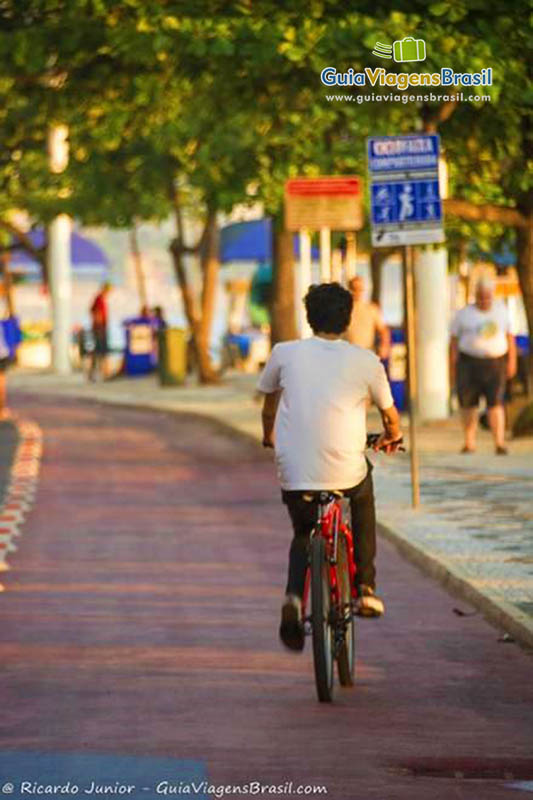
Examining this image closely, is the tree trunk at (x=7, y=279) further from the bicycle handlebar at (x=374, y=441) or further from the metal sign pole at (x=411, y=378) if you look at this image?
the bicycle handlebar at (x=374, y=441)

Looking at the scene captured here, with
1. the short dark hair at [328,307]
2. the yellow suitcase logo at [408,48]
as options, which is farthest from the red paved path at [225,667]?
the yellow suitcase logo at [408,48]

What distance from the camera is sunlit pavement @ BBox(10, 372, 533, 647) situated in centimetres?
1446

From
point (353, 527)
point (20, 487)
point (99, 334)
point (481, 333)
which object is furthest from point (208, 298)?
point (353, 527)

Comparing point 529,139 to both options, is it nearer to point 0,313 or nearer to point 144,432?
point 144,432

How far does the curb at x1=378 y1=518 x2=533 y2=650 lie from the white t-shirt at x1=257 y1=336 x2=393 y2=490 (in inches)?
67.9

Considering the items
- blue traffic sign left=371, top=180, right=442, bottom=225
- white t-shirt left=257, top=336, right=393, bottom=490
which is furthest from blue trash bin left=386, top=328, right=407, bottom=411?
white t-shirt left=257, top=336, right=393, bottom=490

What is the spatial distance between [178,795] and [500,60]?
1405 cm

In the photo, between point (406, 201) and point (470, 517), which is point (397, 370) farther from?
point (470, 517)

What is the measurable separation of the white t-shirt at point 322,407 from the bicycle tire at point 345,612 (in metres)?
0.31

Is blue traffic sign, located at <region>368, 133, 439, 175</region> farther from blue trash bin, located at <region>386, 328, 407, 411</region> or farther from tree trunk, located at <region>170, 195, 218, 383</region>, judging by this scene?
tree trunk, located at <region>170, 195, 218, 383</region>

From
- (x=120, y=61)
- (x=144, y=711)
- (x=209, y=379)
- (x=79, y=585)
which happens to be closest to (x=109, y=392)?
(x=209, y=379)

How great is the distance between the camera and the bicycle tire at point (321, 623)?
35.2 ft

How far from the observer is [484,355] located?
26547mm

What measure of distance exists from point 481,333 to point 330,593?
1559cm
